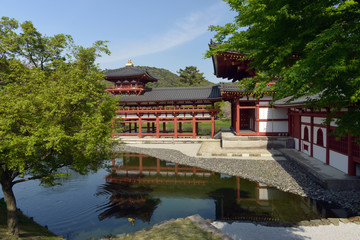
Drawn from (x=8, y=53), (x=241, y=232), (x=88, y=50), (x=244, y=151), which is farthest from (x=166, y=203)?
(x=88, y=50)

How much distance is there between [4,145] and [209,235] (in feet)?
18.7

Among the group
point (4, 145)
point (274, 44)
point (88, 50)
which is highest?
point (88, 50)

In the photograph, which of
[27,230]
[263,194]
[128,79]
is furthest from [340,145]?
[128,79]

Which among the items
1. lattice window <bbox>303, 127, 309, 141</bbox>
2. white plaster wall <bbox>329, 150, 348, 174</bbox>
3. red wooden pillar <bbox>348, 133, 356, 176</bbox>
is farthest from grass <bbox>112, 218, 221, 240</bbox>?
lattice window <bbox>303, 127, 309, 141</bbox>

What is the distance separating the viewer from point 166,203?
9641 mm

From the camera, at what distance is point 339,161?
1069 centimetres

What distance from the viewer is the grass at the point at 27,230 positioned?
6.23 meters

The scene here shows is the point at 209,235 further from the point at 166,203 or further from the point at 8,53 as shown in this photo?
the point at 8,53

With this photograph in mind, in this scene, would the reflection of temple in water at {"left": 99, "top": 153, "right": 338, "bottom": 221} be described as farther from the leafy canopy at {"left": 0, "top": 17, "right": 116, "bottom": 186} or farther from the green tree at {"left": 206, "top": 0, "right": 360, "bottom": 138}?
the green tree at {"left": 206, "top": 0, "right": 360, "bottom": 138}

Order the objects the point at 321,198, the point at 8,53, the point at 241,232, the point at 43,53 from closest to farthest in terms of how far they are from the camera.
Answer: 1. the point at 241,232
2. the point at 321,198
3. the point at 8,53
4. the point at 43,53

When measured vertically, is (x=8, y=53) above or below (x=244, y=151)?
above

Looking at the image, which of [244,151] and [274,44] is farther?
[244,151]

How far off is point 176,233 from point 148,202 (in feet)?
14.6

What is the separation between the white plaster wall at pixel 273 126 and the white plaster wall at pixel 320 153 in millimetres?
4963
